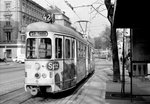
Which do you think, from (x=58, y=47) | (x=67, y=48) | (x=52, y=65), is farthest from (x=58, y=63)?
(x=67, y=48)

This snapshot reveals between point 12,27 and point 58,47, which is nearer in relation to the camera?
point 58,47

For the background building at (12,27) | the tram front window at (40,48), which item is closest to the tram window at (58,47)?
the tram front window at (40,48)

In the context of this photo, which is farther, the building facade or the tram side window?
the building facade

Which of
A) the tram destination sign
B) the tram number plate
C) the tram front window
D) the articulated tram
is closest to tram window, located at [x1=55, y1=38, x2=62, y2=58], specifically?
the articulated tram

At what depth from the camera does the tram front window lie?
10.6 metres

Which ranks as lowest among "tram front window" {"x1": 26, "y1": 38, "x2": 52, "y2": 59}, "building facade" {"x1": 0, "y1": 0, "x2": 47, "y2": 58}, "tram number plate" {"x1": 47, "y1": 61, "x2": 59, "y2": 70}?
"tram number plate" {"x1": 47, "y1": 61, "x2": 59, "y2": 70}

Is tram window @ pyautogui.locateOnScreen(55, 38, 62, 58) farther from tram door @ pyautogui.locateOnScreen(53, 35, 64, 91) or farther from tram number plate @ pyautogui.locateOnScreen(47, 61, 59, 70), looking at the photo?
tram number plate @ pyautogui.locateOnScreen(47, 61, 59, 70)

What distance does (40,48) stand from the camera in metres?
10.7

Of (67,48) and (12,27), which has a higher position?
(12,27)

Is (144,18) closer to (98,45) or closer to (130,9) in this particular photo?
(130,9)

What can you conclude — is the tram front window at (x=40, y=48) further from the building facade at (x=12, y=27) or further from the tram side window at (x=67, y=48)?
the building facade at (x=12, y=27)

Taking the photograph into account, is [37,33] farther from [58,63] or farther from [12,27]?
[12,27]

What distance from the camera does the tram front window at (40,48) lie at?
10625mm

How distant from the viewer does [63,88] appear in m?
11.0
